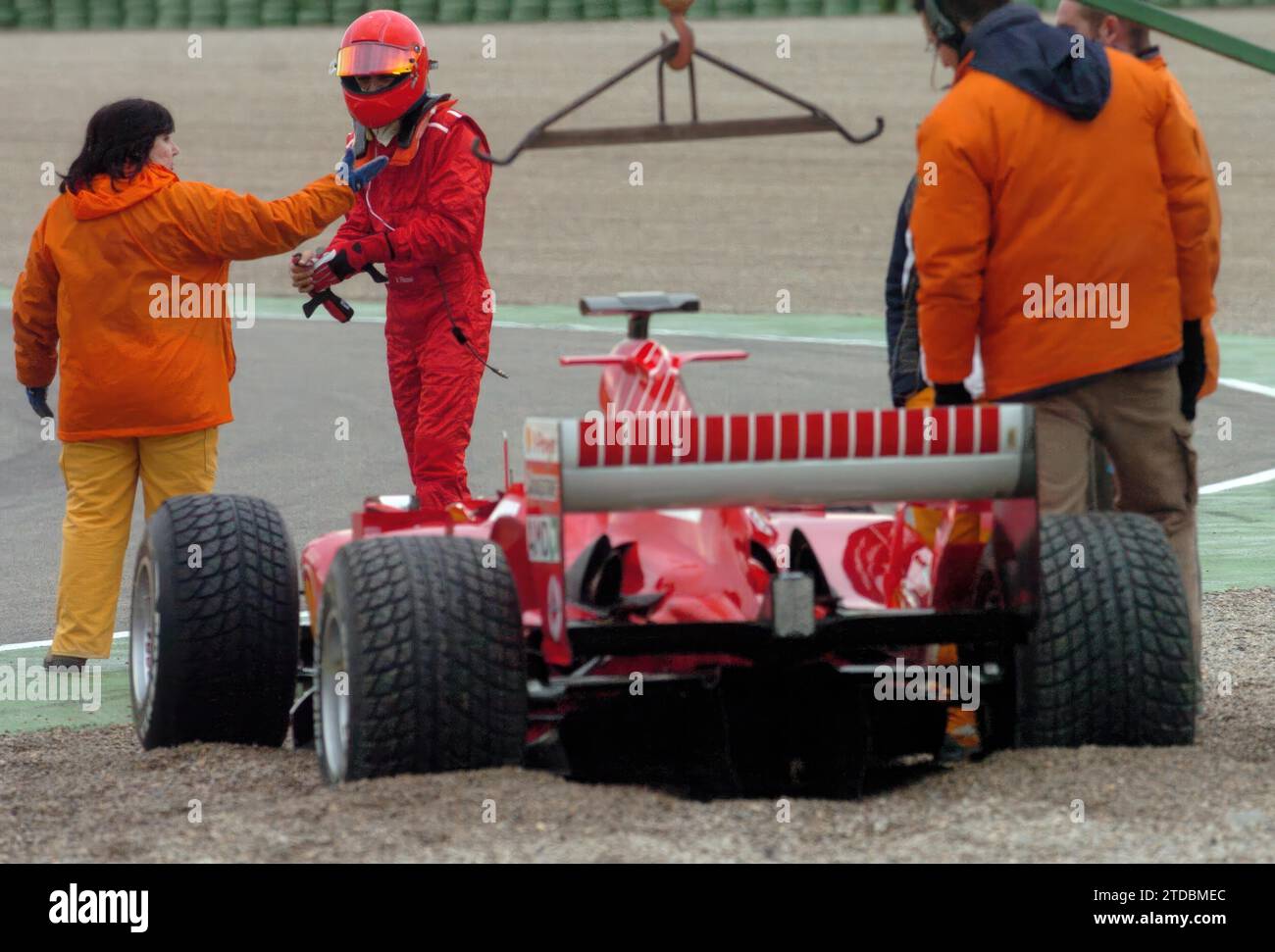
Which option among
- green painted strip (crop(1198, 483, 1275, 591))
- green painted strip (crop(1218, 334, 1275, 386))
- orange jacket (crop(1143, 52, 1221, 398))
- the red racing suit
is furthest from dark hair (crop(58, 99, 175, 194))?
green painted strip (crop(1218, 334, 1275, 386))

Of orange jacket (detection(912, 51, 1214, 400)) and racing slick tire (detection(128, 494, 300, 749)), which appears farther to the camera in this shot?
racing slick tire (detection(128, 494, 300, 749))

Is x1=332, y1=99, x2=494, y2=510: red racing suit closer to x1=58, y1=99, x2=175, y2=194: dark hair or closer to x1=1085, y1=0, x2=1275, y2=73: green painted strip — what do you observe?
x1=58, y1=99, x2=175, y2=194: dark hair

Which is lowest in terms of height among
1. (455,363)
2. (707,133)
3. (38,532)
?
(38,532)

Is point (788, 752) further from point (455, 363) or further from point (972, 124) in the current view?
point (455, 363)

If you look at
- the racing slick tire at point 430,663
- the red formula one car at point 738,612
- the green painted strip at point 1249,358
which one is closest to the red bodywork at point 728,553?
the red formula one car at point 738,612

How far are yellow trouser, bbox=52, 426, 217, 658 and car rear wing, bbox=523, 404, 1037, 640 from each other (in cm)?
274

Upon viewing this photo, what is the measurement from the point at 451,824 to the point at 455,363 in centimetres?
336

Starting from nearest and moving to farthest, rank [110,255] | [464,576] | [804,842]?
[804,842], [464,576], [110,255]

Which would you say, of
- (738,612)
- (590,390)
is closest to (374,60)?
(738,612)

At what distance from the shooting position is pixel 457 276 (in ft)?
25.6

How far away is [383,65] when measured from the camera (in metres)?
7.45

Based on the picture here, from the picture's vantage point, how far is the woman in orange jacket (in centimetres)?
723

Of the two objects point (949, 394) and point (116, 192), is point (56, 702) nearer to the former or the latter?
point (116, 192)

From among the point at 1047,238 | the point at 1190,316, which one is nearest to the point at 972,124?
the point at 1047,238
